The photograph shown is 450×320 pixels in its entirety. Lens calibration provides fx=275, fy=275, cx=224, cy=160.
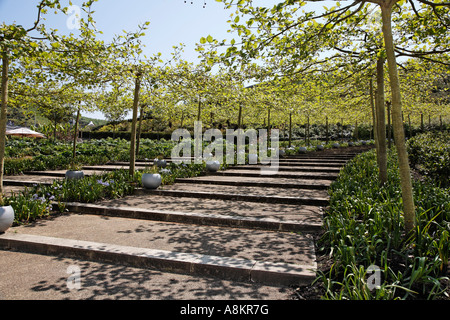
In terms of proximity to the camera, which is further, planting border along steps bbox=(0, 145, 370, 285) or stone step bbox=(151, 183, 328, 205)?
stone step bbox=(151, 183, 328, 205)

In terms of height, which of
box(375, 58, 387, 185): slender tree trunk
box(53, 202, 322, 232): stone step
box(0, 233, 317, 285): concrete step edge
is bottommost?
box(0, 233, 317, 285): concrete step edge

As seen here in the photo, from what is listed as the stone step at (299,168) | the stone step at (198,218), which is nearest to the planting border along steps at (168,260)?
the stone step at (198,218)

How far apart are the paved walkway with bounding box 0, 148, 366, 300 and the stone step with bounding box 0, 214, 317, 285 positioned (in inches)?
0.5

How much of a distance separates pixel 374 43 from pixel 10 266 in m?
7.75

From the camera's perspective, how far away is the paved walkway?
307cm

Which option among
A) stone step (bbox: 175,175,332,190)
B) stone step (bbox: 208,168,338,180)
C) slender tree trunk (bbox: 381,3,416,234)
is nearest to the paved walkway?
slender tree trunk (bbox: 381,3,416,234)

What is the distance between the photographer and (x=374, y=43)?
6117 mm

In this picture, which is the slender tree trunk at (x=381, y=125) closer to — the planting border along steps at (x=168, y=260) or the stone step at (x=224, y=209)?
the stone step at (x=224, y=209)

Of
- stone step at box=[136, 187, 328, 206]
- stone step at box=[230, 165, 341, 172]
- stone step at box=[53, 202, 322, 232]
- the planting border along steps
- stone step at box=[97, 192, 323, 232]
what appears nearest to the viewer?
the planting border along steps

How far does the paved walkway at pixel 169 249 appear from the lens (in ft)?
10.1

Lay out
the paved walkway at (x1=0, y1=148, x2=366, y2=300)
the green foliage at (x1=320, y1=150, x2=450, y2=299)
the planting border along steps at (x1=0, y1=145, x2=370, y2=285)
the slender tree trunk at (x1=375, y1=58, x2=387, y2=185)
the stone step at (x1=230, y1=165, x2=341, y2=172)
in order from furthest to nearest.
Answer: the stone step at (x1=230, y1=165, x2=341, y2=172), the slender tree trunk at (x1=375, y1=58, x2=387, y2=185), the planting border along steps at (x1=0, y1=145, x2=370, y2=285), the paved walkway at (x1=0, y1=148, x2=366, y2=300), the green foliage at (x1=320, y1=150, x2=450, y2=299)

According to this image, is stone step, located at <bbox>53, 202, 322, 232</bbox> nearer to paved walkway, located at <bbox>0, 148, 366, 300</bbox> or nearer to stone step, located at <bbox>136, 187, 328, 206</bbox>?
paved walkway, located at <bbox>0, 148, 366, 300</bbox>

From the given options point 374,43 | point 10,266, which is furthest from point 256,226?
point 374,43

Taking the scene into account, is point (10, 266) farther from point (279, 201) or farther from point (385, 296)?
point (279, 201)
